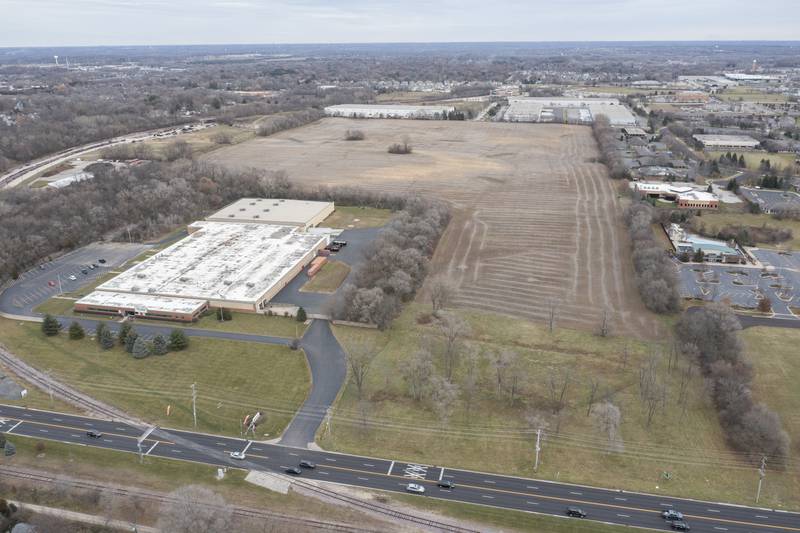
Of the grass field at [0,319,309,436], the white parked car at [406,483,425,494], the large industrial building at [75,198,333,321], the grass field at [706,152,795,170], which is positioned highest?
the grass field at [706,152,795,170]

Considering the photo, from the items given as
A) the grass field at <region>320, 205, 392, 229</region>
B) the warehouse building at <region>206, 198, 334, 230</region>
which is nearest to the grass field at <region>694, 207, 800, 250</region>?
the grass field at <region>320, 205, 392, 229</region>

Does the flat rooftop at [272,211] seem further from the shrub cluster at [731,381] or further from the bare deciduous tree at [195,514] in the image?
the bare deciduous tree at [195,514]

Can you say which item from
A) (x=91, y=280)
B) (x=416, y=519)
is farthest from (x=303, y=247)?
(x=416, y=519)

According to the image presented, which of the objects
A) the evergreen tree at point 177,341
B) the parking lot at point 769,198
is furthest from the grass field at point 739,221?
the evergreen tree at point 177,341

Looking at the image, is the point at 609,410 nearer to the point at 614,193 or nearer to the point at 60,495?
the point at 60,495

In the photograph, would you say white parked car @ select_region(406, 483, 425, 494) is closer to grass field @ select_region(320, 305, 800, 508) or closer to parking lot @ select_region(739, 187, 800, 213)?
grass field @ select_region(320, 305, 800, 508)

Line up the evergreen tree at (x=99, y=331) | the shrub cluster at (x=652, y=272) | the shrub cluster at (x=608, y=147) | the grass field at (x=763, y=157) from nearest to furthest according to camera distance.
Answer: the evergreen tree at (x=99, y=331), the shrub cluster at (x=652, y=272), the shrub cluster at (x=608, y=147), the grass field at (x=763, y=157)

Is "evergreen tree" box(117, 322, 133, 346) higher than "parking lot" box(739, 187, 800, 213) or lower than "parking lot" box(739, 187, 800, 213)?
lower

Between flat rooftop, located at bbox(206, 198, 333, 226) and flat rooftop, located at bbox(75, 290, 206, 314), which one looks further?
flat rooftop, located at bbox(206, 198, 333, 226)
